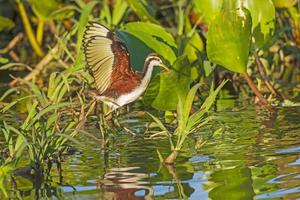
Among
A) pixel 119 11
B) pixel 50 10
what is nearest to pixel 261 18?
pixel 119 11

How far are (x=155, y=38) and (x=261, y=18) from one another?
2.30ft

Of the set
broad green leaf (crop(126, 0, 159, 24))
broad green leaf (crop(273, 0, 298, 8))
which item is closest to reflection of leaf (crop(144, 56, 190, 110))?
broad green leaf (crop(126, 0, 159, 24))

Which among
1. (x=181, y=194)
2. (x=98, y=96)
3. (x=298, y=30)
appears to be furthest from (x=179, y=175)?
(x=298, y=30)

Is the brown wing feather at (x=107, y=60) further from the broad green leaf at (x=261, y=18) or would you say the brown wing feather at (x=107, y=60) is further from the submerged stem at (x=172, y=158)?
the broad green leaf at (x=261, y=18)

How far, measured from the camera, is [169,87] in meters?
5.69

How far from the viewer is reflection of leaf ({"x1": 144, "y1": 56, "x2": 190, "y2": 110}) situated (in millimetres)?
5637

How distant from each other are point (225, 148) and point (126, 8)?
2.78 metres

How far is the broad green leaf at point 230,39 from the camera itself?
5.74m

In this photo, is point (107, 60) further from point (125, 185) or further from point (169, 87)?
point (125, 185)

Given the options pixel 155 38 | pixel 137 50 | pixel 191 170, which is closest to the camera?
pixel 191 170

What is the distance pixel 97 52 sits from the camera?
18.9 feet

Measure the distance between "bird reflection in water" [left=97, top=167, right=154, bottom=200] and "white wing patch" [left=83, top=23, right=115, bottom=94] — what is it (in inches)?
38.7

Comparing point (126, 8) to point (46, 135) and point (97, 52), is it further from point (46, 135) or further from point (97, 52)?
point (46, 135)

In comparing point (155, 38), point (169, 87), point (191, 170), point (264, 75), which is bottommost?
point (191, 170)
